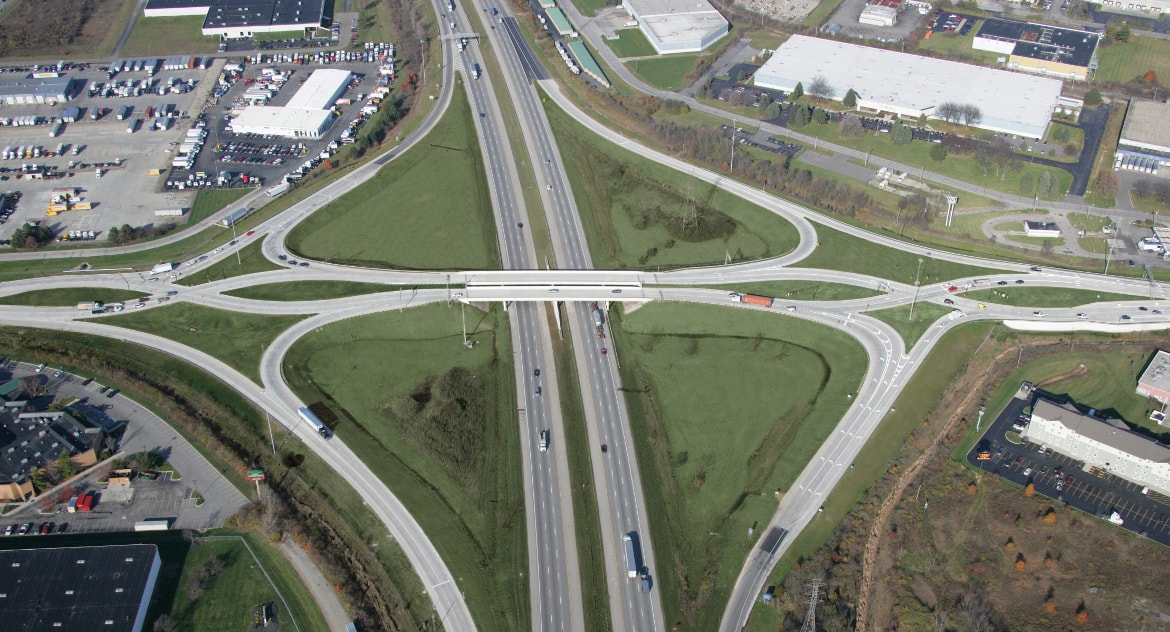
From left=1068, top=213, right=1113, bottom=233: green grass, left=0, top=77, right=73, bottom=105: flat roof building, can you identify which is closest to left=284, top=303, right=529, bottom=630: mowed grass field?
left=1068, top=213, right=1113, bottom=233: green grass

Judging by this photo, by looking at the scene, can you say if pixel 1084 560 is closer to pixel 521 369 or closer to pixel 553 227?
pixel 521 369

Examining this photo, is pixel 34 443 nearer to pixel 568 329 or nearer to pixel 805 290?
pixel 568 329

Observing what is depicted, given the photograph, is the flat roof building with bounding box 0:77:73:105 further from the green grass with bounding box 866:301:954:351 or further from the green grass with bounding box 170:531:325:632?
the green grass with bounding box 866:301:954:351

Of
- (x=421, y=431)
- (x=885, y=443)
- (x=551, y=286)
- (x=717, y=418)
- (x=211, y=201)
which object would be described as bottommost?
(x=421, y=431)

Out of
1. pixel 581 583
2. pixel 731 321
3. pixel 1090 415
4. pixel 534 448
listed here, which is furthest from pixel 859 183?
pixel 581 583

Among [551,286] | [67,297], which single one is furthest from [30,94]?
[551,286]

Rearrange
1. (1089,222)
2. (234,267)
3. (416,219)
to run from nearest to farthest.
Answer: (234,267) < (1089,222) < (416,219)

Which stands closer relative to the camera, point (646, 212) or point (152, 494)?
point (152, 494)

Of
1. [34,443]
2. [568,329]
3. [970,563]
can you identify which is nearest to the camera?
[970,563]
